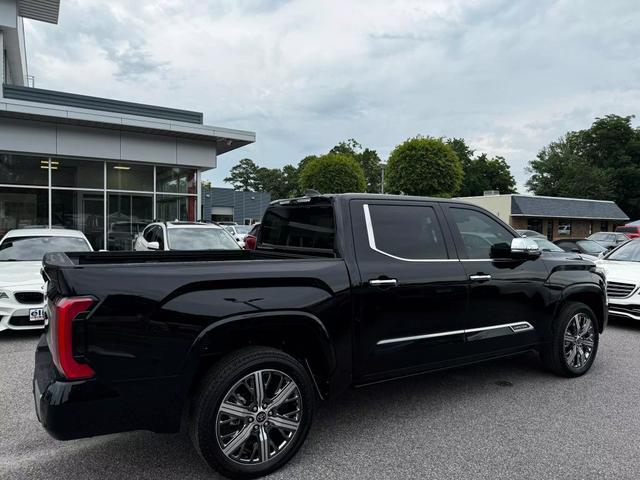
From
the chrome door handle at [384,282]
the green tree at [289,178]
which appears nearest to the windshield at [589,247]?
the chrome door handle at [384,282]

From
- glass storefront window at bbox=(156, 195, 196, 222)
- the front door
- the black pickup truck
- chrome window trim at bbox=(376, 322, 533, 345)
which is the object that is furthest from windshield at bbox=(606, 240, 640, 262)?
glass storefront window at bbox=(156, 195, 196, 222)

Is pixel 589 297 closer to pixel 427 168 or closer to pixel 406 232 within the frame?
pixel 406 232

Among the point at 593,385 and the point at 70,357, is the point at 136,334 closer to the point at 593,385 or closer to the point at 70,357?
the point at 70,357

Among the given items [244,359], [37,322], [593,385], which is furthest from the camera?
[37,322]

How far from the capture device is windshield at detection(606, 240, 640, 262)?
28.5 feet

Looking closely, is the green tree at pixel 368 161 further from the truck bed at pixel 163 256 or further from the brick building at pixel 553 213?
the truck bed at pixel 163 256

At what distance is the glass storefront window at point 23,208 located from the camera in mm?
13172

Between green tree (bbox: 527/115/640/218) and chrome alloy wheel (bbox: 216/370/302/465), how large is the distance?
2428 inches

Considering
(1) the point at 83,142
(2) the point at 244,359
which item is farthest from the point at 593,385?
(1) the point at 83,142

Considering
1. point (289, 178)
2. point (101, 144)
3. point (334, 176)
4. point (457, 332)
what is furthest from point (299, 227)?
point (289, 178)

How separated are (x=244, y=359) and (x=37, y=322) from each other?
4.64 metres

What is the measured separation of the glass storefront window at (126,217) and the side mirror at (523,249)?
12.8m

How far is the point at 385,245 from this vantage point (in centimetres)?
379

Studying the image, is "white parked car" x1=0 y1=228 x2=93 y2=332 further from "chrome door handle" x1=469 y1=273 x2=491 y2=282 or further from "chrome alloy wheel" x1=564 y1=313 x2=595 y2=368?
"chrome alloy wheel" x1=564 y1=313 x2=595 y2=368
